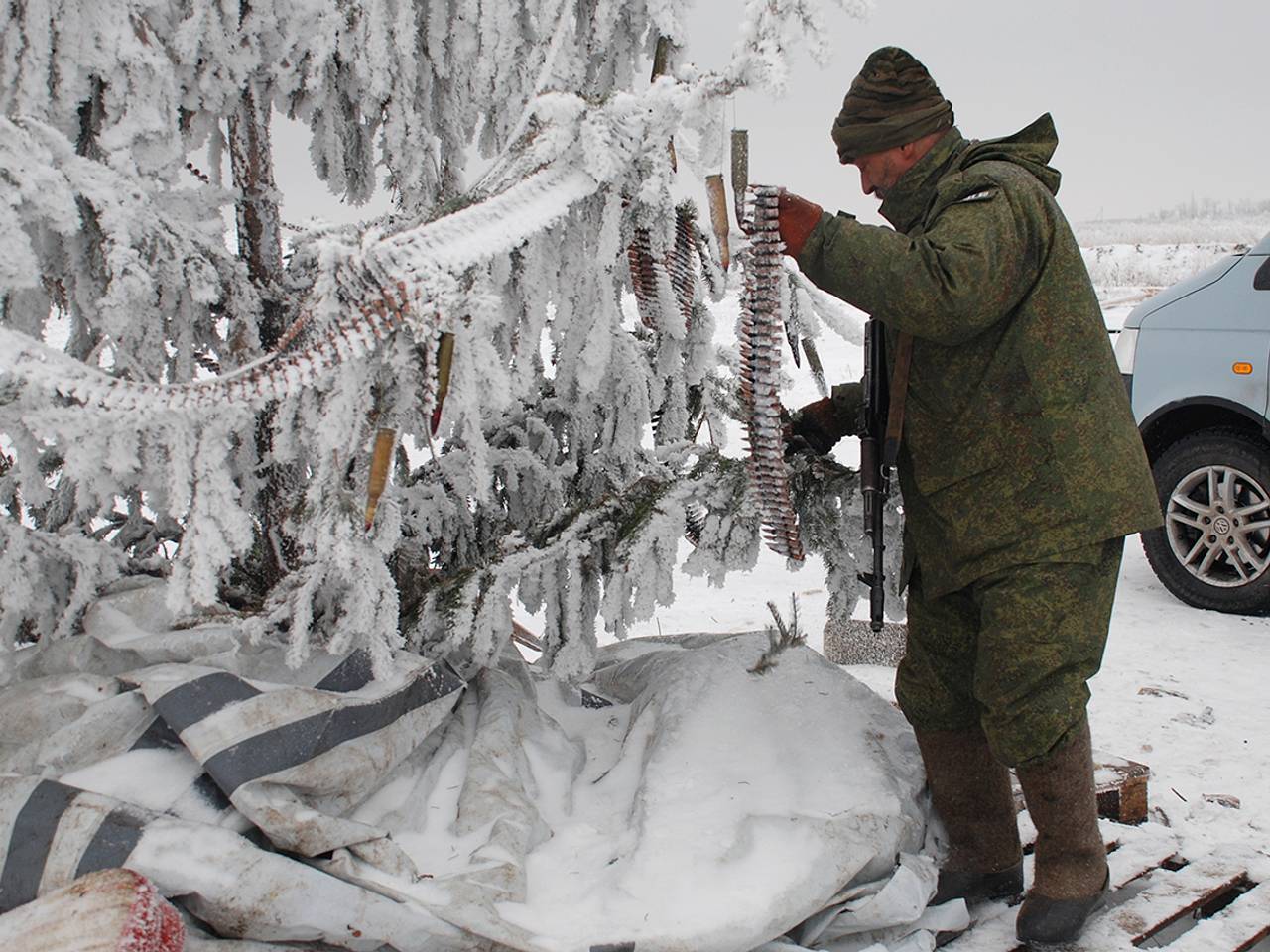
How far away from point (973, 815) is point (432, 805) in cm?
134

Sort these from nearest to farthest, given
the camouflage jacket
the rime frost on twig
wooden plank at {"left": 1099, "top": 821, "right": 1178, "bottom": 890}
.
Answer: the camouflage jacket < wooden plank at {"left": 1099, "top": 821, "right": 1178, "bottom": 890} < the rime frost on twig

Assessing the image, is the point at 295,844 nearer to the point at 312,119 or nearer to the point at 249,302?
the point at 249,302

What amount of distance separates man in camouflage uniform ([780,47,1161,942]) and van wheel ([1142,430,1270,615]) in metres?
3.50

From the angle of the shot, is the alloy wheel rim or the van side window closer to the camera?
the van side window

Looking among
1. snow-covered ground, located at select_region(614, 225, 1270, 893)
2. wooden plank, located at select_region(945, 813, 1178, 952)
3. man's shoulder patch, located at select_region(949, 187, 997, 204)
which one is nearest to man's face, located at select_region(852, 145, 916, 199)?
man's shoulder patch, located at select_region(949, 187, 997, 204)

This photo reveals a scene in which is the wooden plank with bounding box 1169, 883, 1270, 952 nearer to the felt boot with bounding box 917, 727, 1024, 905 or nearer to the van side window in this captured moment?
the felt boot with bounding box 917, 727, 1024, 905

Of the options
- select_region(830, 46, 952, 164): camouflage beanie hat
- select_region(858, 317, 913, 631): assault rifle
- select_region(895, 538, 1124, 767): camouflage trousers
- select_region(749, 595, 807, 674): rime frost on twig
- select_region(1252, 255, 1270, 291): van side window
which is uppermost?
select_region(830, 46, 952, 164): camouflage beanie hat

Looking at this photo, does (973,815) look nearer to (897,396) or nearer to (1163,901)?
(1163,901)

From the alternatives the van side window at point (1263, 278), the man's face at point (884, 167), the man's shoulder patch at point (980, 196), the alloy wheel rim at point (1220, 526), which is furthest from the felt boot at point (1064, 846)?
the van side window at point (1263, 278)

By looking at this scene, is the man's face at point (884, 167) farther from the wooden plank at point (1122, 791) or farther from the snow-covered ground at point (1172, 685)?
the wooden plank at point (1122, 791)

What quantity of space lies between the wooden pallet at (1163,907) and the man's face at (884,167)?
5.84ft

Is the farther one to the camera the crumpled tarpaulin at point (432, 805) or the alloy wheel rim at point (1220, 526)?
the alloy wheel rim at point (1220, 526)

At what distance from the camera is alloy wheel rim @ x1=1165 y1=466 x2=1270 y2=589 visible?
5.42 meters

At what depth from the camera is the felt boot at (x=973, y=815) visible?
259cm
